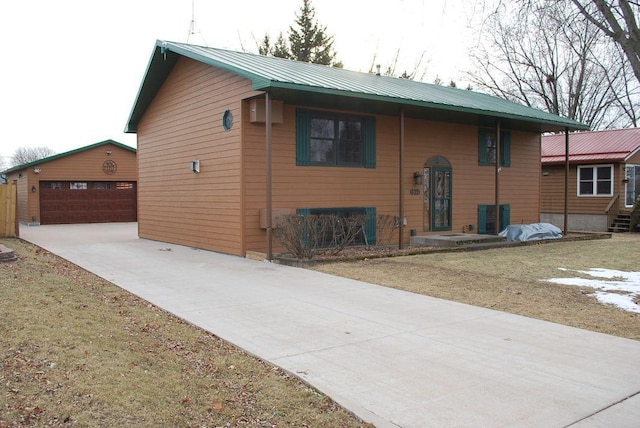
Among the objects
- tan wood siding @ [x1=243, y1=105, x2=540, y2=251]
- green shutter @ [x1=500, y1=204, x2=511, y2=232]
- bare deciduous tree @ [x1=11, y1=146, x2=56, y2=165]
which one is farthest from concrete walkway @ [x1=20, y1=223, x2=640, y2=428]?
bare deciduous tree @ [x1=11, y1=146, x2=56, y2=165]

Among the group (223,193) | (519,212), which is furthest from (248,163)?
(519,212)

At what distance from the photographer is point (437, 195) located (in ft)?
51.2

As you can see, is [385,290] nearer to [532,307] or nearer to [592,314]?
[532,307]

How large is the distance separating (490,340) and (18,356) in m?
4.17

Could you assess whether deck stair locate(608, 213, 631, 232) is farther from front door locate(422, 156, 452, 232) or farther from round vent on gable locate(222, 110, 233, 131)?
round vent on gable locate(222, 110, 233, 131)

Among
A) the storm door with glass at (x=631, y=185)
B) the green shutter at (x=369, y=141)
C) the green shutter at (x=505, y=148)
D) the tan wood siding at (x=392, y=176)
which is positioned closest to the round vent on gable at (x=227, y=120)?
the tan wood siding at (x=392, y=176)

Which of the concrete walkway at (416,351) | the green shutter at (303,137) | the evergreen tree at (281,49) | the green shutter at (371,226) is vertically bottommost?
the concrete walkway at (416,351)

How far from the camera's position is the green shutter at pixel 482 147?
16.6 meters

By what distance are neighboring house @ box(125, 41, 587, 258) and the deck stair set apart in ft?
18.6

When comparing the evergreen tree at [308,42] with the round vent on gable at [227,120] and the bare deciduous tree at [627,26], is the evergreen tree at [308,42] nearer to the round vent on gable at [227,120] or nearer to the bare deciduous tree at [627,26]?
the round vent on gable at [227,120]

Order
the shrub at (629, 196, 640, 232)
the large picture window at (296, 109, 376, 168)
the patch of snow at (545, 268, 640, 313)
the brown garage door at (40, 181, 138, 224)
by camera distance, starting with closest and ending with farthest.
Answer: the patch of snow at (545, 268, 640, 313)
the large picture window at (296, 109, 376, 168)
the shrub at (629, 196, 640, 232)
the brown garage door at (40, 181, 138, 224)

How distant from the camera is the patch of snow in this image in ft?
23.8

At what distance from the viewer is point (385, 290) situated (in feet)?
26.6

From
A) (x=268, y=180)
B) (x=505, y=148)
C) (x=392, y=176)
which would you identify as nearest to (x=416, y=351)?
(x=268, y=180)
